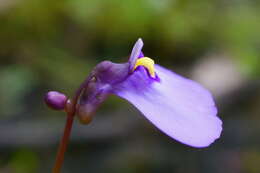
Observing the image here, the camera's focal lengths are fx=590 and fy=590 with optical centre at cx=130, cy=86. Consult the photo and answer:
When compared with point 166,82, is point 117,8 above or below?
below

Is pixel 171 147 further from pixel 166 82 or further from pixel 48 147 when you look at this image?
pixel 166 82

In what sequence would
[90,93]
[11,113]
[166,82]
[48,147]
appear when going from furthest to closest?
[11,113] → [48,147] → [166,82] → [90,93]

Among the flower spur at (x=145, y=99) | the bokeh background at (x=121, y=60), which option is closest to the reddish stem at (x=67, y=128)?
the flower spur at (x=145, y=99)

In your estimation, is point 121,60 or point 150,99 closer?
point 150,99

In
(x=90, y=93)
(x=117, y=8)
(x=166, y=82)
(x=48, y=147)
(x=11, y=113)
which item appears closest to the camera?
(x=90, y=93)

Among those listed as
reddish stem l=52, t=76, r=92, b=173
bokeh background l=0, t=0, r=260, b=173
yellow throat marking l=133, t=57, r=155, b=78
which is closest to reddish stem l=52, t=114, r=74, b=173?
reddish stem l=52, t=76, r=92, b=173

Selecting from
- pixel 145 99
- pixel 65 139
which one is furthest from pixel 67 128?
pixel 145 99

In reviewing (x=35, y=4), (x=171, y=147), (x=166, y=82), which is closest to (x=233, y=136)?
(x=171, y=147)

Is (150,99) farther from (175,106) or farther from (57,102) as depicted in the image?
(57,102)
